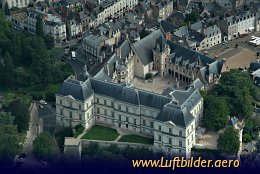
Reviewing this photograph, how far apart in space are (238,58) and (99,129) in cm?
4021

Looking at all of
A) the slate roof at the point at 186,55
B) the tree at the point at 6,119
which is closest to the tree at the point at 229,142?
the slate roof at the point at 186,55

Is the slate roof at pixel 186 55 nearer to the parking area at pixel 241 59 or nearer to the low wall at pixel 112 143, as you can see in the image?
the parking area at pixel 241 59

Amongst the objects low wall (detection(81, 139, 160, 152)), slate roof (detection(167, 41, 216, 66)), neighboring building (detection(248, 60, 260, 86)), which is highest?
slate roof (detection(167, 41, 216, 66))

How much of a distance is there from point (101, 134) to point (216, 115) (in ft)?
65.5

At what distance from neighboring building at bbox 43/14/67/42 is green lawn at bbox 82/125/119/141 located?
4121cm

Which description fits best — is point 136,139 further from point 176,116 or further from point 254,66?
point 254,66

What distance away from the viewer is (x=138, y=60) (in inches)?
5477

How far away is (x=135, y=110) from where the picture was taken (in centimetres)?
12012

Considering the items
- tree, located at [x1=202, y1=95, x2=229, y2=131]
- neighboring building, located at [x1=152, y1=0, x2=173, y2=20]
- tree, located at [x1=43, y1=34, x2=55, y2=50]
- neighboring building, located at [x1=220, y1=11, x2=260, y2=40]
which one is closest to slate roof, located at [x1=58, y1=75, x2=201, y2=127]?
tree, located at [x1=202, y1=95, x2=229, y2=131]

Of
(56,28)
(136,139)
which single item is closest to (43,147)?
(136,139)

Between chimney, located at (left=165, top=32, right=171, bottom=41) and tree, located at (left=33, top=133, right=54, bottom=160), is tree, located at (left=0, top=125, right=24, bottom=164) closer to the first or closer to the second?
tree, located at (left=33, top=133, right=54, bottom=160)

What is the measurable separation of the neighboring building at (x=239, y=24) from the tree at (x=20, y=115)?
53.8 metres

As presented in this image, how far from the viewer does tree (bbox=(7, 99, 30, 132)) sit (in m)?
123

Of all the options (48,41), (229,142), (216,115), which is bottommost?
(229,142)
